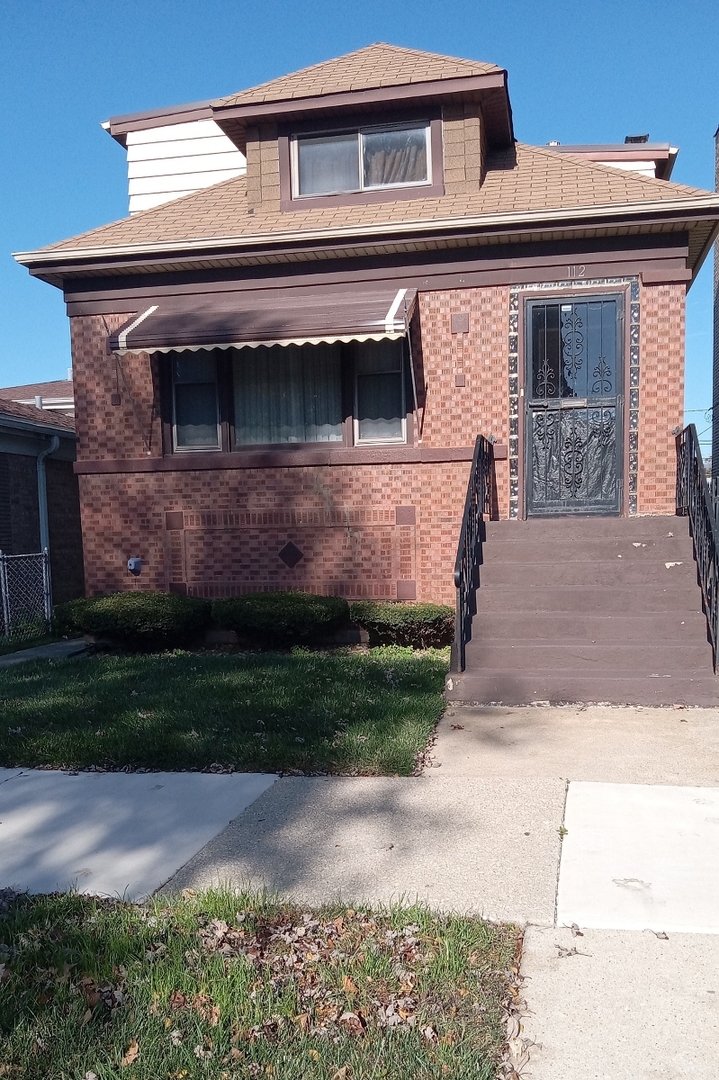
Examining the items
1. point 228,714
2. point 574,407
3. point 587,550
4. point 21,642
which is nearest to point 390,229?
point 574,407

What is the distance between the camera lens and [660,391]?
9602mm

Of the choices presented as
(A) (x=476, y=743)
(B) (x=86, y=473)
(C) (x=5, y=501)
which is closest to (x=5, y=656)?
(B) (x=86, y=473)

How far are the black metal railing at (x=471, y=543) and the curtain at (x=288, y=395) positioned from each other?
Result: 190cm

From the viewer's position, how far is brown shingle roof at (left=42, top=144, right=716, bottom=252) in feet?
31.6

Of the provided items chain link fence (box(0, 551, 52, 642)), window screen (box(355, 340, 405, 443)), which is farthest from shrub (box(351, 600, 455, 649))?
chain link fence (box(0, 551, 52, 642))

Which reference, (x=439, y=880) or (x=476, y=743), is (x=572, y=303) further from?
(x=439, y=880)

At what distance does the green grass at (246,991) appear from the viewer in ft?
8.79

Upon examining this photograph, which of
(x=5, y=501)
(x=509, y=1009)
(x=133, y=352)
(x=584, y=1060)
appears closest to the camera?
(x=584, y=1060)

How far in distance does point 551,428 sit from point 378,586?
8.75 feet

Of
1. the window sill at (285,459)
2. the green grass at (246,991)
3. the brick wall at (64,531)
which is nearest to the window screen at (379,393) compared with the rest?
the window sill at (285,459)

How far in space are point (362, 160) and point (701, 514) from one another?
6082 millimetres

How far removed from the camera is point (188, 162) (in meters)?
15.2

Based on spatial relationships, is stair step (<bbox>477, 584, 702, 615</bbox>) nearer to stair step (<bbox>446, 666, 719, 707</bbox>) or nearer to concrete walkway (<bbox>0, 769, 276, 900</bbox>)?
stair step (<bbox>446, 666, 719, 707</bbox>)

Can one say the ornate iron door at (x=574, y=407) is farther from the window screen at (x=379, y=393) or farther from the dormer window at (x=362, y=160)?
the dormer window at (x=362, y=160)
